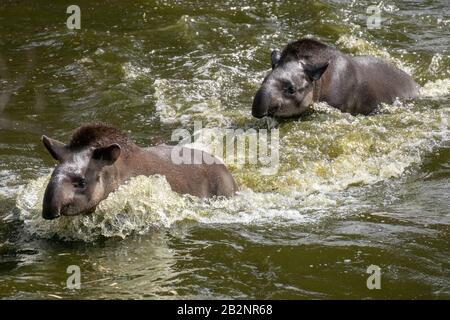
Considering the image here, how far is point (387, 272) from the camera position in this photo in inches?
283

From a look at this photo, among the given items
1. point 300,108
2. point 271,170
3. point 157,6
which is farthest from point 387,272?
point 157,6

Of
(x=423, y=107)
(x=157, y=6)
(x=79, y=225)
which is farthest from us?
(x=157, y=6)

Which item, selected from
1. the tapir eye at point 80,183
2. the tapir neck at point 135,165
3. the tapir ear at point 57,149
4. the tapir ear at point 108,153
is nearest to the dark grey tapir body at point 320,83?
the tapir neck at point 135,165

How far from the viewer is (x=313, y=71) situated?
12.5m

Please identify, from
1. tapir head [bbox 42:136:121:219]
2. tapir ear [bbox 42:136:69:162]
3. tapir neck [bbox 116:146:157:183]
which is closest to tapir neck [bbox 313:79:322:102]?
tapir neck [bbox 116:146:157:183]

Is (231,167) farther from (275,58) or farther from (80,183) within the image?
(80,183)

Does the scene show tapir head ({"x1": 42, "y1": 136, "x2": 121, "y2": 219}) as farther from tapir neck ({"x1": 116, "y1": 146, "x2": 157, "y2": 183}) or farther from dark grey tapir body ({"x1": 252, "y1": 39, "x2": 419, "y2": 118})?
dark grey tapir body ({"x1": 252, "y1": 39, "x2": 419, "y2": 118})

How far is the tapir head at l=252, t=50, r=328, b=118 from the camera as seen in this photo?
12.1 m

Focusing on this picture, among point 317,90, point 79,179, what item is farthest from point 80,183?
point 317,90

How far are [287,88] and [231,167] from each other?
6.85ft

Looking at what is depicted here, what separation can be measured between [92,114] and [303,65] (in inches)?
127

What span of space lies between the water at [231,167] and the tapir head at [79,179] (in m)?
0.26

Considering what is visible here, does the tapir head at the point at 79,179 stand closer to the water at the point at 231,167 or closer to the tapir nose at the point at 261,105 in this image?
the water at the point at 231,167
